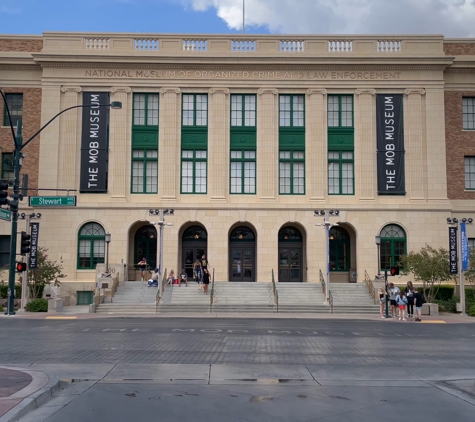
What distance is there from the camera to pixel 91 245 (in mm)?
42469

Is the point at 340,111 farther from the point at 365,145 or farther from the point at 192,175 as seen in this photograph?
the point at 192,175

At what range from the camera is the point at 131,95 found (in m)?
43.6

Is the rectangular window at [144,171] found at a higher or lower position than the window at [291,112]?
lower

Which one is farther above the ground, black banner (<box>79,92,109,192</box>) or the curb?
black banner (<box>79,92,109,192</box>)

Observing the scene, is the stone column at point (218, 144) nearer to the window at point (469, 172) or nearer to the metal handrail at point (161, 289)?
the metal handrail at point (161, 289)

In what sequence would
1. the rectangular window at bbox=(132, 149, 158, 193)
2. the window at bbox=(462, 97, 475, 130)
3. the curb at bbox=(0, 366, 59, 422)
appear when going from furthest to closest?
the window at bbox=(462, 97, 475, 130) → the rectangular window at bbox=(132, 149, 158, 193) → the curb at bbox=(0, 366, 59, 422)

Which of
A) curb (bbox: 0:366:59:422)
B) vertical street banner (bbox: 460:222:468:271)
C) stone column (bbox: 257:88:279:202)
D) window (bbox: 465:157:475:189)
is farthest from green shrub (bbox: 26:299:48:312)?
window (bbox: 465:157:475:189)

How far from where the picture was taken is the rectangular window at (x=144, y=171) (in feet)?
142

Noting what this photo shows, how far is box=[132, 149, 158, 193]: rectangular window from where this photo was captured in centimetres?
4322

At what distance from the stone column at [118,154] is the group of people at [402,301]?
1898cm

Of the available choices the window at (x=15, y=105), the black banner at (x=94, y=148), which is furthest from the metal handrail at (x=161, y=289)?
the window at (x=15, y=105)

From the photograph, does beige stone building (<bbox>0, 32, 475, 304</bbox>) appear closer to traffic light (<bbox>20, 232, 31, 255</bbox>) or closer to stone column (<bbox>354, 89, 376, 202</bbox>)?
stone column (<bbox>354, 89, 376, 202</bbox>)

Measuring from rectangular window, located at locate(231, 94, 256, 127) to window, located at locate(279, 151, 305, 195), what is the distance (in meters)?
3.34

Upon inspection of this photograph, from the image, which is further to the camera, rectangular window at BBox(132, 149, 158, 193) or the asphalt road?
rectangular window at BBox(132, 149, 158, 193)
